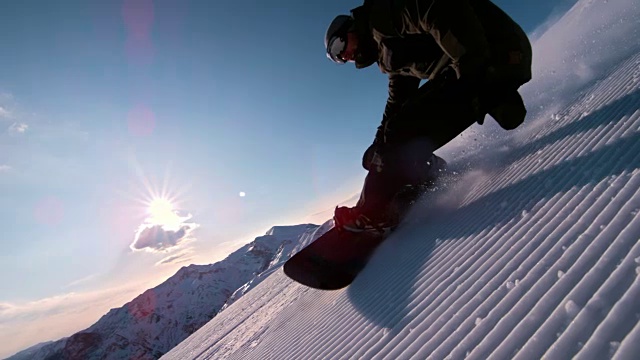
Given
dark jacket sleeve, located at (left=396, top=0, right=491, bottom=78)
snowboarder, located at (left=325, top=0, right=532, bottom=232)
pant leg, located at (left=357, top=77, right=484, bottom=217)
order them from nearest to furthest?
1. dark jacket sleeve, located at (left=396, top=0, right=491, bottom=78)
2. snowboarder, located at (left=325, top=0, right=532, bottom=232)
3. pant leg, located at (left=357, top=77, right=484, bottom=217)

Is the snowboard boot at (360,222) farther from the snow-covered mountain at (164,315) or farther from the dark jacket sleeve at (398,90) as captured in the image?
the snow-covered mountain at (164,315)

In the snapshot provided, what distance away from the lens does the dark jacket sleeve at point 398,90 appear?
16.0 ft

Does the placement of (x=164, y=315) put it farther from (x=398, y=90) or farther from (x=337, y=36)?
(x=337, y=36)

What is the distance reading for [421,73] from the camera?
167 inches

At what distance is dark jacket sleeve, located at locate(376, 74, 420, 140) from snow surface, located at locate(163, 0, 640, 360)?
1.13m

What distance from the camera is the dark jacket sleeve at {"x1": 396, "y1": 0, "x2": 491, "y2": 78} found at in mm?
3301

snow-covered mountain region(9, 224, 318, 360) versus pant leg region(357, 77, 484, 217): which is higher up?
snow-covered mountain region(9, 224, 318, 360)

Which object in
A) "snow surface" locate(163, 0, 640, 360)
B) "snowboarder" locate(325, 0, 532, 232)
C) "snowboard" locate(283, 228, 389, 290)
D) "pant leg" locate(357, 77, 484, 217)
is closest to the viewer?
"snow surface" locate(163, 0, 640, 360)

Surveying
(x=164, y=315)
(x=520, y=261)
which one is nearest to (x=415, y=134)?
(x=520, y=261)

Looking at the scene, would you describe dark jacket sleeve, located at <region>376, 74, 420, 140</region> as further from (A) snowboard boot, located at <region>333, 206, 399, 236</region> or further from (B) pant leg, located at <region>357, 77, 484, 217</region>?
(A) snowboard boot, located at <region>333, 206, 399, 236</region>

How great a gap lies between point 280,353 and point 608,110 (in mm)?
3802

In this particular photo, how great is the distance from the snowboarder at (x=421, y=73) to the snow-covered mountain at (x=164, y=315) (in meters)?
151

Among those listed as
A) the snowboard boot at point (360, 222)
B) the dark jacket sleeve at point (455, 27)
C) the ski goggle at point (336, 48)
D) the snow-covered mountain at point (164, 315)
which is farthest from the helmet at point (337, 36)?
the snow-covered mountain at point (164, 315)

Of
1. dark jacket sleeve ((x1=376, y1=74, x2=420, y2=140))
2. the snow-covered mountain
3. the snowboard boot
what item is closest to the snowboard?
the snowboard boot
